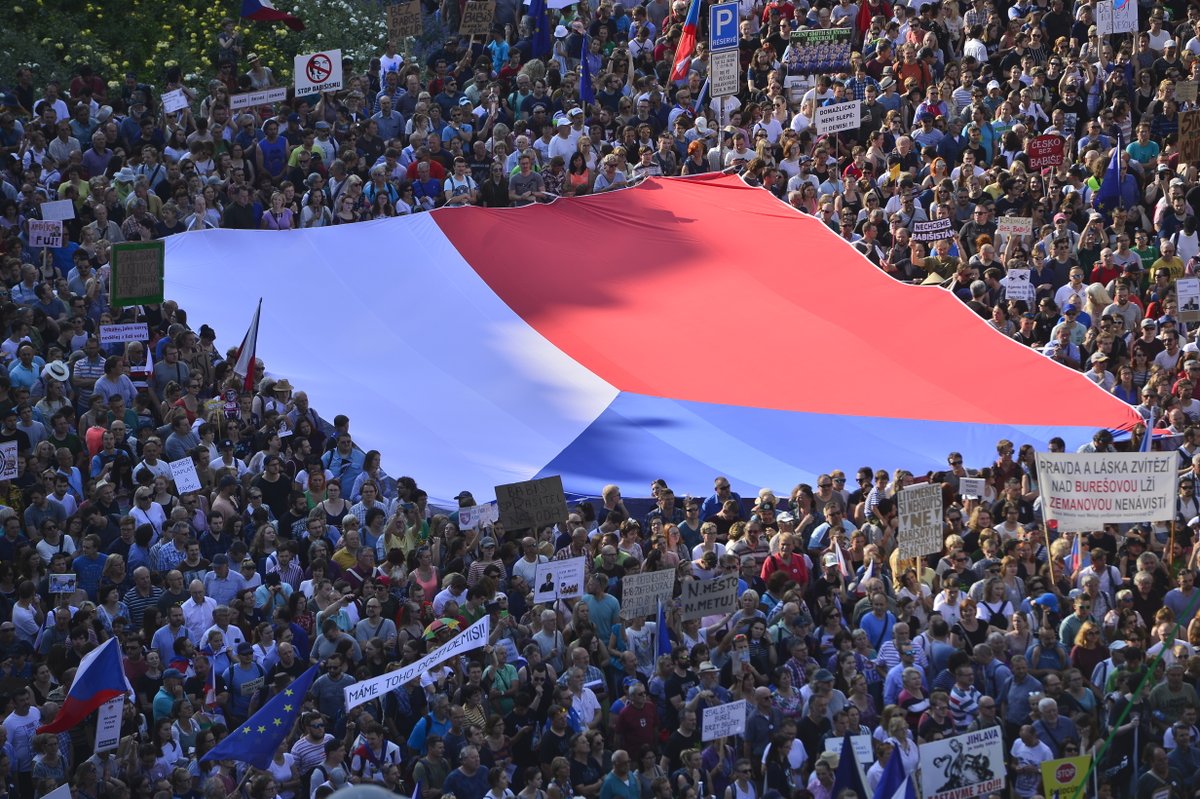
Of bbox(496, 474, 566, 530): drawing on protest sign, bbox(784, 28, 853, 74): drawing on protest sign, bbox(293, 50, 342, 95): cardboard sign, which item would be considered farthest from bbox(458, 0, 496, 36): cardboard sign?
bbox(496, 474, 566, 530): drawing on protest sign

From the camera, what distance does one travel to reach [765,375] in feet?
65.7

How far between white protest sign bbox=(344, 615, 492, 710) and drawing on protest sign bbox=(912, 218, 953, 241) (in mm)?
9013

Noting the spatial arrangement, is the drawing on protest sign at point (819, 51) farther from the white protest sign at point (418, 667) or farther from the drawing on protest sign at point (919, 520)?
the white protest sign at point (418, 667)

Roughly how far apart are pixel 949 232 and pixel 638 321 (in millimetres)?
3131

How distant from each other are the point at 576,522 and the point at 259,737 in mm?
3837

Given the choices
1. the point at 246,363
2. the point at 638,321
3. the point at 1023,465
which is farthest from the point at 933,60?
the point at 246,363

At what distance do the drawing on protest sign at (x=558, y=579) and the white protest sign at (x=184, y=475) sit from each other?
2.87 m

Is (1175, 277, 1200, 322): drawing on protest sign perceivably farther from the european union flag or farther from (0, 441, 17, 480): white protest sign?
(0, 441, 17, 480): white protest sign

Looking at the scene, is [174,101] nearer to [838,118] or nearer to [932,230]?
[838,118]

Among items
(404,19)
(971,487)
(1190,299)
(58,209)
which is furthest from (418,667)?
(404,19)

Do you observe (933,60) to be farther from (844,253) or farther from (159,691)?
(159,691)

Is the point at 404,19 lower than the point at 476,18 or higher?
higher

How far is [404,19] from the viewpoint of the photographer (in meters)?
24.1

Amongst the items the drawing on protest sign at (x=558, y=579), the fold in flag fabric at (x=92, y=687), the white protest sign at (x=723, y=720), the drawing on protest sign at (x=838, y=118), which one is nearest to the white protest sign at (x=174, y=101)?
the drawing on protest sign at (x=838, y=118)
